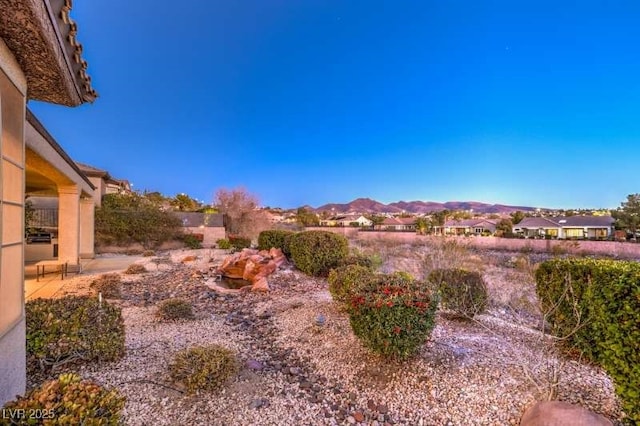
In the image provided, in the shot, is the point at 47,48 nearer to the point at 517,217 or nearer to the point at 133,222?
the point at 133,222

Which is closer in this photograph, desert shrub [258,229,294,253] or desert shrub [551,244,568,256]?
desert shrub [258,229,294,253]

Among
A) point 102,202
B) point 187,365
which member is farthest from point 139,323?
point 102,202

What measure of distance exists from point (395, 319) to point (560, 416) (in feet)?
5.42

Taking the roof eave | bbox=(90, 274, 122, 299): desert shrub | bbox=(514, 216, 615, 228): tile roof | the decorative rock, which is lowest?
the decorative rock

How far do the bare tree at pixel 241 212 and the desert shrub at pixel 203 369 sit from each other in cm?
2231

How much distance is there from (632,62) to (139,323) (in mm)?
20083

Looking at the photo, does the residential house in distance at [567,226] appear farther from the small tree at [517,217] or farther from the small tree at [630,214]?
the small tree at [630,214]

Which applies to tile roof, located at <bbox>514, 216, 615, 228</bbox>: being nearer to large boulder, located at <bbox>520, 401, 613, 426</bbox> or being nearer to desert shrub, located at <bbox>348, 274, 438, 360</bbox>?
desert shrub, located at <bbox>348, 274, 438, 360</bbox>

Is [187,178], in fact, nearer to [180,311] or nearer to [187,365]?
[180,311]

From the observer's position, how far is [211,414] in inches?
119

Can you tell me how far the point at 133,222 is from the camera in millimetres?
18234

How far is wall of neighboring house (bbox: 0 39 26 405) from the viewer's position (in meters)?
2.34

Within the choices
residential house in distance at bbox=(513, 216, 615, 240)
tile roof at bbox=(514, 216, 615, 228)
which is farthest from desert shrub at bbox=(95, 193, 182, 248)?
tile roof at bbox=(514, 216, 615, 228)

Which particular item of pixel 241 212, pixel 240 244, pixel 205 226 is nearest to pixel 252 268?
pixel 240 244
